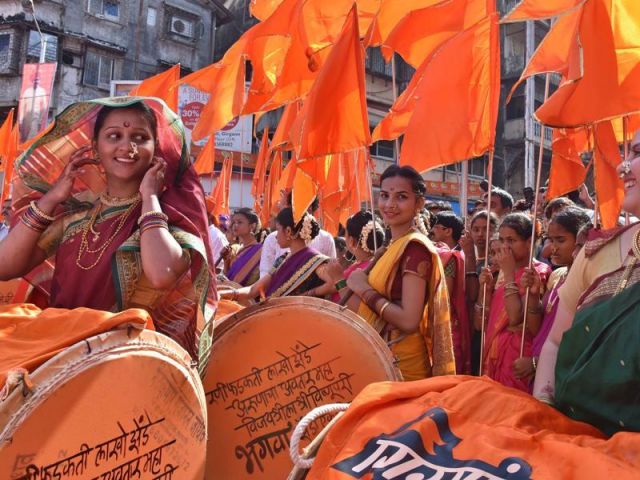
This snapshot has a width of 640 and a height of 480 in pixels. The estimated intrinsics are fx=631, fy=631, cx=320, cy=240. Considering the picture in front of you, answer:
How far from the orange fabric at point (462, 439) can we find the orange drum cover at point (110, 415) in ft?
2.12

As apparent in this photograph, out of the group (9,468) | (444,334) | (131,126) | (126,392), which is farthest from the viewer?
(444,334)

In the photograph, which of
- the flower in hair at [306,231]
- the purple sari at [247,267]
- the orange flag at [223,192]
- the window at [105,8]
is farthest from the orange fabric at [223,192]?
the window at [105,8]

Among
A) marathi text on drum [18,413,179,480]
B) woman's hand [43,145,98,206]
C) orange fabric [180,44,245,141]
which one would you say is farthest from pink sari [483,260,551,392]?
orange fabric [180,44,245,141]

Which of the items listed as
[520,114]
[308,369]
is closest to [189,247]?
[308,369]

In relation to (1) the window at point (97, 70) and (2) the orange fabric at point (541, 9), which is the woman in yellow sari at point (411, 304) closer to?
(2) the orange fabric at point (541, 9)

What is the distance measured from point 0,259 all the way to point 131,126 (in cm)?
66

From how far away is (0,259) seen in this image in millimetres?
2230

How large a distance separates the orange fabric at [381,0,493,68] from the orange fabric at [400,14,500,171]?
40 cm

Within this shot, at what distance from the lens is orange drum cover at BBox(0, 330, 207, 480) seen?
1.47 metres

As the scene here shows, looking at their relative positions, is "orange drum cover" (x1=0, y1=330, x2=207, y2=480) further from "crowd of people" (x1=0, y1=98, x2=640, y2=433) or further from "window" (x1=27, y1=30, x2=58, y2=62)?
"window" (x1=27, y1=30, x2=58, y2=62)

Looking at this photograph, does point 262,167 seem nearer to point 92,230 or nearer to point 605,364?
point 92,230

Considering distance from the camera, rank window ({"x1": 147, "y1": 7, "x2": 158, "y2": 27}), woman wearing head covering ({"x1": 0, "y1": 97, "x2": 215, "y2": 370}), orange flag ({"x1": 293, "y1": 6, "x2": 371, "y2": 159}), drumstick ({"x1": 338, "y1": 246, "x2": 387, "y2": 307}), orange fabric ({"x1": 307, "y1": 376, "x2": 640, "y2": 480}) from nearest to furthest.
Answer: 1. orange fabric ({"x1": 307, "y1": 376, "x2": 640, "y2": 480})
2. woman wearing head covering ({"x1": 0, "y1": 97, "x2": 215, "y2": 370})
3. drumstick ({"x1": 338, "y1": 246, "x2": 387, "y2": 307})
4. orange flag ({"x1": 293, "y1": 6, "x2": 371, "y2": 159})
5. window ({"x1": 147, "y1": 7, "x2": 158, "y2": 27})

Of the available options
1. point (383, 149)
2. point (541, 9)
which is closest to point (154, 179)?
point (541, 9)

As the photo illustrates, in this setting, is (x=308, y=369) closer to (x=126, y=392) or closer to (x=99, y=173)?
(x=126, y=392)
